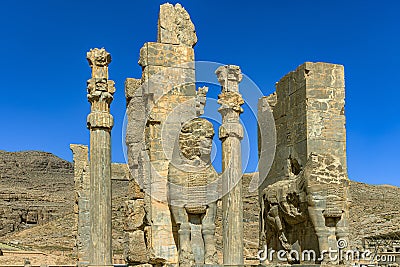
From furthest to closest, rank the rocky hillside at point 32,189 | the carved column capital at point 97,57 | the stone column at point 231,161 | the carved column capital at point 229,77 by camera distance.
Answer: the rocky hillside at point 32,189
the carved column capital at point 229,77
the stone column at point 231,161
the carved column capital at point 97,57

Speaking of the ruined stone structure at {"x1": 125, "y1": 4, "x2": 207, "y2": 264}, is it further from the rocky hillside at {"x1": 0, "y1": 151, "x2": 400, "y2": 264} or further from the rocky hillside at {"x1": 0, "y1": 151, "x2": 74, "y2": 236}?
the rocky hillside at {"x1": 0, "y1": 151, "x2": 74, "y2": 236}

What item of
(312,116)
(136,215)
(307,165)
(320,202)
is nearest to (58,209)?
(136,215)

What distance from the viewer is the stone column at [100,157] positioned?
9727mm

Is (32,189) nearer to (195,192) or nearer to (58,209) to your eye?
(58,209)

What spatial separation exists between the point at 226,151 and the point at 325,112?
176 cm

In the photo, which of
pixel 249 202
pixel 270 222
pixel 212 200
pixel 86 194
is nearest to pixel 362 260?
pixel 270 222

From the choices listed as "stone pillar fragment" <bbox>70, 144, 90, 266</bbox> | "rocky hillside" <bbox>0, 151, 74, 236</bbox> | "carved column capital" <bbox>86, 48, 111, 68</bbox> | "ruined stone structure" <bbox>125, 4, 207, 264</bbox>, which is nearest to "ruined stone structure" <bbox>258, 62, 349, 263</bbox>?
"ruined stone structure" <bbox>125, 4, 207, 264</bbox>

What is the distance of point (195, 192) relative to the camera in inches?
349

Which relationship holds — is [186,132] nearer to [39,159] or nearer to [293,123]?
[293,123]

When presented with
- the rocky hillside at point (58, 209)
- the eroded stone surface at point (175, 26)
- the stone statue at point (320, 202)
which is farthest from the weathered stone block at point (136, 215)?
the rocky hillside at point (58, 209)

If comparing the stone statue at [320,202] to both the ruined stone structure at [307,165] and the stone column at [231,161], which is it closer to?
the ruined stone structure at [307,165]

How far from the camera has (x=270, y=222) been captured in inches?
409

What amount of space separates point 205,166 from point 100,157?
5.85 feet

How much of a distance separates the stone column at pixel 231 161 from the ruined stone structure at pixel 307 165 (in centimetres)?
57
